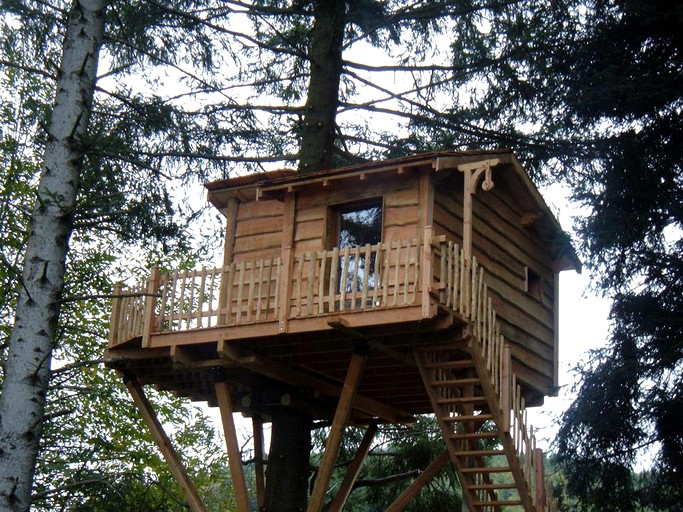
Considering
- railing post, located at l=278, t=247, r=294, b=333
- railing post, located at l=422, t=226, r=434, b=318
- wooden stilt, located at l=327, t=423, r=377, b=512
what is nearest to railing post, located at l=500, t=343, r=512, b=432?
railing post, located at l=422, t=226, r=434, b=318

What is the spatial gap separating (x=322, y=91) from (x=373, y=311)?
6134 mm

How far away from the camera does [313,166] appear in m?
16.4

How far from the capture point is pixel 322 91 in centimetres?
1708

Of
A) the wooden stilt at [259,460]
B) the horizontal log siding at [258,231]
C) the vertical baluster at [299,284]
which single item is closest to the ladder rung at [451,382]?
the vertical baluster at [299,284]

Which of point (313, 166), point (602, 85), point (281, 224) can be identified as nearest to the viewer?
point (281, 224)

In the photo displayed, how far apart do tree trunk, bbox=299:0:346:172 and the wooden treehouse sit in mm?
1723

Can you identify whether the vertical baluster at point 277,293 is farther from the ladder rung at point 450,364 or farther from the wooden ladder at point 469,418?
the ladder rung at point 450,364

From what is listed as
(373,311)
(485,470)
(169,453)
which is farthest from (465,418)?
(169,453)

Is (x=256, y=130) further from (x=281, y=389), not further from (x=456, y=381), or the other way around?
(x=456, y=381)

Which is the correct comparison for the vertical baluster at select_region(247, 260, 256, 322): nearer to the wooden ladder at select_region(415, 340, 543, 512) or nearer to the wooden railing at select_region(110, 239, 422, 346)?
the wooden railing at select_region(110, 239, 422, 346)

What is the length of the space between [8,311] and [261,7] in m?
8.75

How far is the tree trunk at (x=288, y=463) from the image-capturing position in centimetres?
1476

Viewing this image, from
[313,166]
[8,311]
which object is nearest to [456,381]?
[313,166]

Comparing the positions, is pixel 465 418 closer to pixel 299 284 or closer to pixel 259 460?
pixel 299 284
